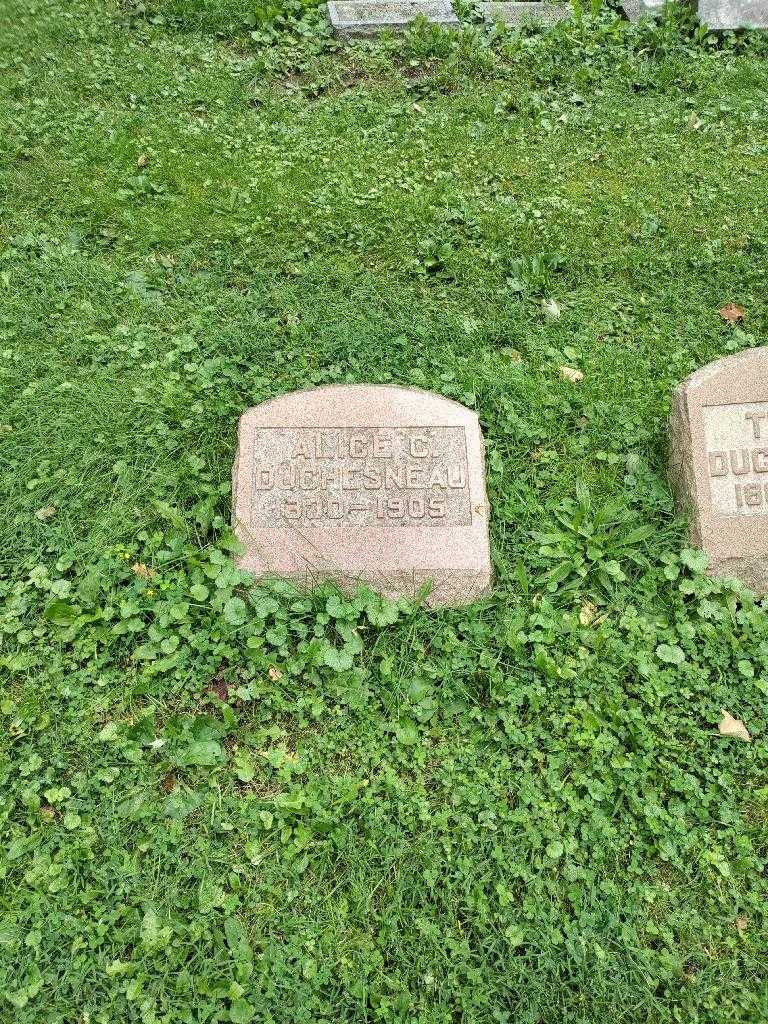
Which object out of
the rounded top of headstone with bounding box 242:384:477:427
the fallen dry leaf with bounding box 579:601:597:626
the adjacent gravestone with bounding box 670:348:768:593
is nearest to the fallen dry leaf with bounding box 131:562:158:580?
the rounded top of headstone with bounding box 242:384:477:427

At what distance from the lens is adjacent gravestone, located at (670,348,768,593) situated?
10.8ft

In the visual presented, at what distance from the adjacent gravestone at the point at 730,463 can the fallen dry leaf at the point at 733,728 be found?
64cm

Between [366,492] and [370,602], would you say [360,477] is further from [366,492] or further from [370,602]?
[370,602]

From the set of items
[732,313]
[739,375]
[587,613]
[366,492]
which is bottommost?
[587,613]

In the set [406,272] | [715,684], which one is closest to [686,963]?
[715,684]

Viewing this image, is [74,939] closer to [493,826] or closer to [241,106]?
[493,826]

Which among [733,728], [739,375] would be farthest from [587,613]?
[739,375]

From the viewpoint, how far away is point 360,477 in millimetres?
3371

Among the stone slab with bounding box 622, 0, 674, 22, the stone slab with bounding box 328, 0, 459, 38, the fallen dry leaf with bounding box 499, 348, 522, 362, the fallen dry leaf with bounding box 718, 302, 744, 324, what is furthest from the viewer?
the stone slab with bounding box 622, 0, 674, 22

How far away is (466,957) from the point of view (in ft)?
8.28

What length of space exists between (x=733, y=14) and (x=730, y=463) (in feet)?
15.4

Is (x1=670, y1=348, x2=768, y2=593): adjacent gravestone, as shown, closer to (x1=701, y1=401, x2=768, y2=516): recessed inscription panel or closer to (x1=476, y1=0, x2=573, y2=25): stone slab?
(x1=701, y1=401, x2=768, y2=516): recessed inscription panel

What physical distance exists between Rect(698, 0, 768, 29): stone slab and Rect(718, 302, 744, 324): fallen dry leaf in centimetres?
310

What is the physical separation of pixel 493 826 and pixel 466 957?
1.34ft
